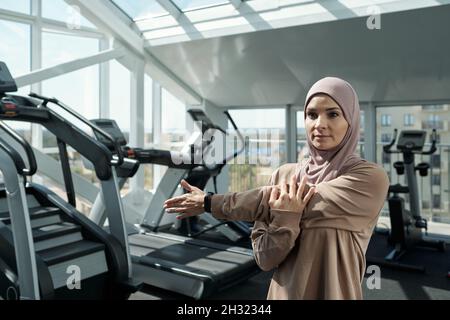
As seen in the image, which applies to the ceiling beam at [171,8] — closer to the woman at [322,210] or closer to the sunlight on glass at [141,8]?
the sunlight on glass at [141,8]

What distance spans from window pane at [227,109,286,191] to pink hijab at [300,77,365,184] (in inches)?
197

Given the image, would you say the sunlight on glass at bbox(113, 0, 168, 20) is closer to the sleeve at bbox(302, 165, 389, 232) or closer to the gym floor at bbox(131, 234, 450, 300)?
the gym floor at bbox(131, 234, 450, 300)

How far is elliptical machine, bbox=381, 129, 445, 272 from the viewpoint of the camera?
14.0 feet

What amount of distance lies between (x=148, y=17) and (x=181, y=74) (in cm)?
91

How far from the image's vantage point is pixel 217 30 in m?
4.66

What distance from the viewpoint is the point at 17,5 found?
4969mm

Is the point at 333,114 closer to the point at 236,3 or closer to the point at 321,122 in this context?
the point at 321,122

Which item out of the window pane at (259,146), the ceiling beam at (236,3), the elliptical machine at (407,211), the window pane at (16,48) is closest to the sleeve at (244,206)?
the elliptical machine at (407,211)

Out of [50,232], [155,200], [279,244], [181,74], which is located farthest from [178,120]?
[279,244]

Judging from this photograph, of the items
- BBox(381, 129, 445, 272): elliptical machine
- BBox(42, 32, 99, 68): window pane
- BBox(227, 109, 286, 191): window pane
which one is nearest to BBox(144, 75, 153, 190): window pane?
BBox(42, 32, 99, 68): window pane

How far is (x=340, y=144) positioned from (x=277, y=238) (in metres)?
0.28
